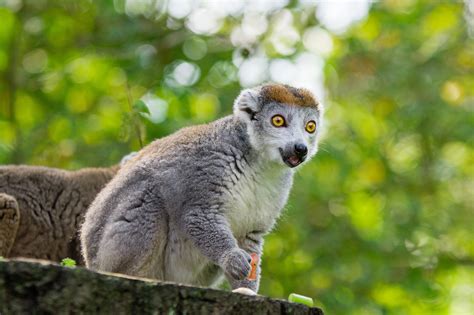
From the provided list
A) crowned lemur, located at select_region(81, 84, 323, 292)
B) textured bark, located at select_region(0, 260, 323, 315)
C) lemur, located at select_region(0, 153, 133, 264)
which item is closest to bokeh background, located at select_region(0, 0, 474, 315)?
lemur, located at select_region(0, 153, 133, 264)

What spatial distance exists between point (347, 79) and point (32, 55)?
5897 mm

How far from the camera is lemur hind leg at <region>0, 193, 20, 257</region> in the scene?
30.5 feet

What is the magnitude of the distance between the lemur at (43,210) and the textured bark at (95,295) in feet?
17.6

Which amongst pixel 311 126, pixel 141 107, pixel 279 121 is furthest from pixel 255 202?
pixel 141 107

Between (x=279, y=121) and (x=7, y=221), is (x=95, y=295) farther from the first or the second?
(x=7, y=221)

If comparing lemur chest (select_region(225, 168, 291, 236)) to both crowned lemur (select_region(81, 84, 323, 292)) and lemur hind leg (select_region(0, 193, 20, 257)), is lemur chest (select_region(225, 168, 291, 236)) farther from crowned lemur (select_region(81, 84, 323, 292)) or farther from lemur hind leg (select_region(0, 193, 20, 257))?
lemur hind leg (select_region(0, 193, 20, 257))

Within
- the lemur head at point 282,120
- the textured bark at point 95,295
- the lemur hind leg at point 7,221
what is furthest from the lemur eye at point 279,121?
the lemur hind leg at point 7,221

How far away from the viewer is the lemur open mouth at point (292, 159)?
7094mm

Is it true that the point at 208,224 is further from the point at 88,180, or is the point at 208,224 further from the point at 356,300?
the point at 356,300

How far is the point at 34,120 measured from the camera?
17141 millimetres

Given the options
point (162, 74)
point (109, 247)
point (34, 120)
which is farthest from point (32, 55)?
point (109, 247)

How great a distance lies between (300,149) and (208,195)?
0.77m

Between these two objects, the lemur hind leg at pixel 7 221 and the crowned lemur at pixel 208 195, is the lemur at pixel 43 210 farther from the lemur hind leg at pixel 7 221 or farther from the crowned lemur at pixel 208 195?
the crowned lemur at pixel 208 195

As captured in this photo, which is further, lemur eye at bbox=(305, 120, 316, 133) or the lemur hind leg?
the lemur hind leg
